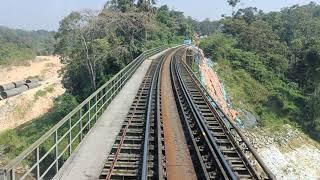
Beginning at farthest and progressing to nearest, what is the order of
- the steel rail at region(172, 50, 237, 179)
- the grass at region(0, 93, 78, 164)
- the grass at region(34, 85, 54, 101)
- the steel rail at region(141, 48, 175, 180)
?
the grass at region(34, 85, 54, 101) → the grass at region(0, 93, 78, 164) → the steel rail at region(141, 48, 175, 180) → the steel rail at region(172, 50, 237, 179)

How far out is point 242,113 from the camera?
45.4 metres

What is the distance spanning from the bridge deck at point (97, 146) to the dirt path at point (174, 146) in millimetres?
1616

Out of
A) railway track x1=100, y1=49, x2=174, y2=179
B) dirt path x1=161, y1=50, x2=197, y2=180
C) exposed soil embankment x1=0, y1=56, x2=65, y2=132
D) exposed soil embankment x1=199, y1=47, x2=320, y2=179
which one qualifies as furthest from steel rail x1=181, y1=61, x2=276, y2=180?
exposed soil embankment x1=0, y1=56, x2=65, y2=132

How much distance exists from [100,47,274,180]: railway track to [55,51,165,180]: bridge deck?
227 mm

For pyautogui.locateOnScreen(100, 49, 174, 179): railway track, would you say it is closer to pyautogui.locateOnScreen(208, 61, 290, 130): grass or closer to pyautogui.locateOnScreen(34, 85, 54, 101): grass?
pyautogui.locateOnScreen(208, 61, 290, 130): grass

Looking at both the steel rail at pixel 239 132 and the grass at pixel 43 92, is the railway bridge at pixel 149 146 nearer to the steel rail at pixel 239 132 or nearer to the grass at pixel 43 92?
the steel rail at pixel 239 132

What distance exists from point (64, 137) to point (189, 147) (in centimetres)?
361

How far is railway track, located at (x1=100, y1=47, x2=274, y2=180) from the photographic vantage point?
37.4ft

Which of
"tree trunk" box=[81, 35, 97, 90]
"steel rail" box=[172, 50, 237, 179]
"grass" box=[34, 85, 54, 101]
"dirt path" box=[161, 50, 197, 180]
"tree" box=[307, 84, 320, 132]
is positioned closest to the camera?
"steel rail" box=[172, 50, 237, 179]

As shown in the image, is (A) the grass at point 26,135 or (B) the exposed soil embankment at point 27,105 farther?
(B) the exposed soil embankment at point 27,105

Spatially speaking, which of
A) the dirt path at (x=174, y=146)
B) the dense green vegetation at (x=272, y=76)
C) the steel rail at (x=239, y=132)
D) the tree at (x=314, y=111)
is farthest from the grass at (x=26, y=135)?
the tree at (x=314, y=111)

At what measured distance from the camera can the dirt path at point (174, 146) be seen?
11414mm

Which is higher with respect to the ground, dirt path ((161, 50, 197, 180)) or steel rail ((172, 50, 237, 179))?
steel rail ((172, 50, 237, 179))

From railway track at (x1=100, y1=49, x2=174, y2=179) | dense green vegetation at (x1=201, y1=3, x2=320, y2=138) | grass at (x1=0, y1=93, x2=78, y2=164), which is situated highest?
railway track at (x1=100, y1=49, x2=174, y2=179)
